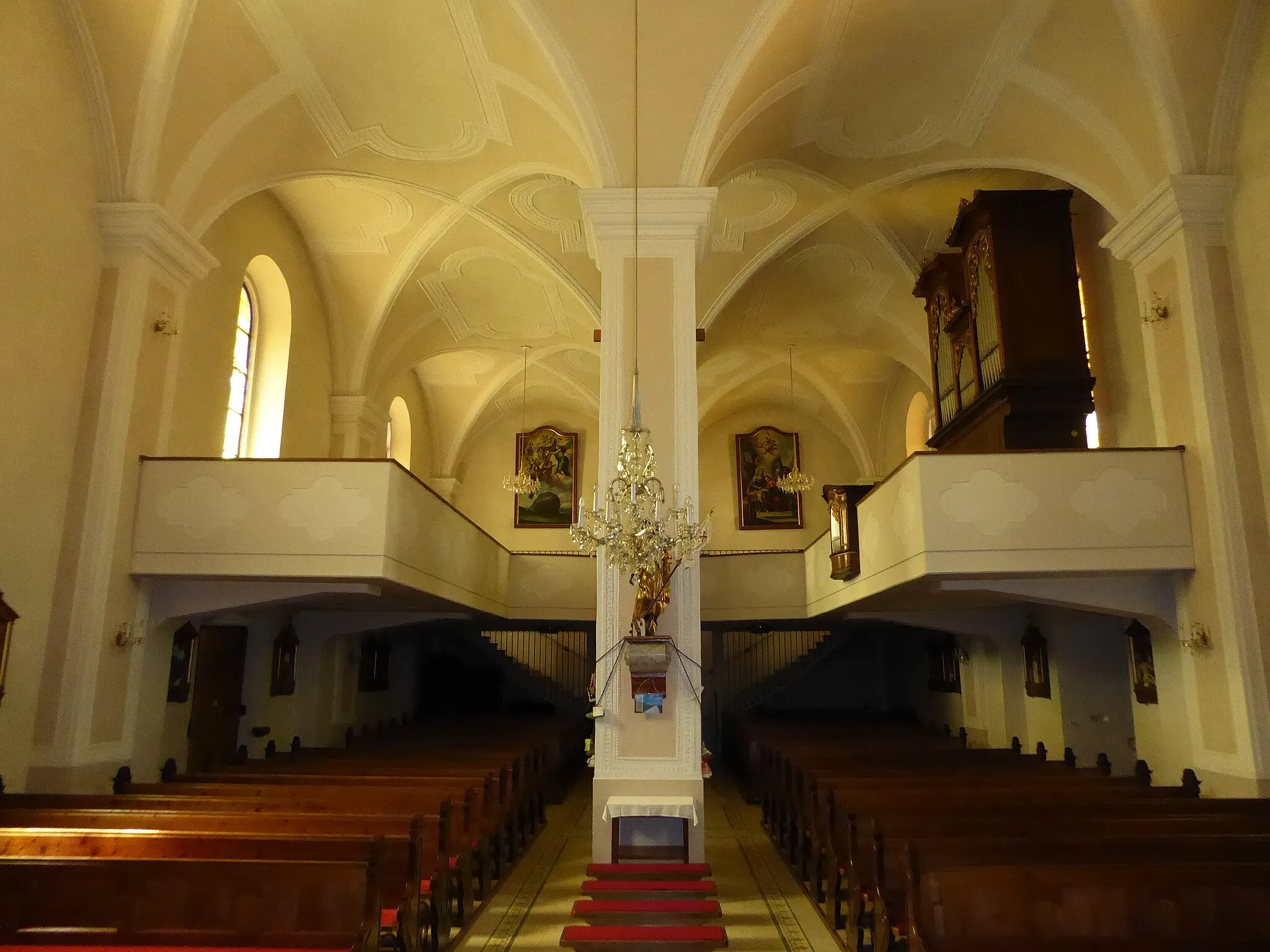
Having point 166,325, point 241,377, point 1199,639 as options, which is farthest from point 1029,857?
point 241,377

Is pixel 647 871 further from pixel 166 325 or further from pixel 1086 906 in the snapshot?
pixel 166 325

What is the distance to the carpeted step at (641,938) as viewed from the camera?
6043mm

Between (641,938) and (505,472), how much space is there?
49.5 feet

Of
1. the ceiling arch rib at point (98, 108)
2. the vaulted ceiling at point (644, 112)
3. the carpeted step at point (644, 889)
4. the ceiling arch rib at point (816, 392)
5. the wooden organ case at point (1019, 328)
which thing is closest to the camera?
the carpeted step at point (644, 889)

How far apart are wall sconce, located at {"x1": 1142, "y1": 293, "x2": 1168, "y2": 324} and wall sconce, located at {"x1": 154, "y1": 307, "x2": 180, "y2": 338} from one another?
986 cm

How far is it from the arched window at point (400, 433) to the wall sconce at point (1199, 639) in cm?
1341

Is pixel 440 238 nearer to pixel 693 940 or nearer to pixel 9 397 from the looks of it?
pixel 9 397

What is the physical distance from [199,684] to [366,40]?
7.44 m

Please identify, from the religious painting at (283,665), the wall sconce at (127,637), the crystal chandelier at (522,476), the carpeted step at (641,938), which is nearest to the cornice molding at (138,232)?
the wall sconce at (127,637)

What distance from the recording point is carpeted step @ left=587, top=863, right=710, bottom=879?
728 cm

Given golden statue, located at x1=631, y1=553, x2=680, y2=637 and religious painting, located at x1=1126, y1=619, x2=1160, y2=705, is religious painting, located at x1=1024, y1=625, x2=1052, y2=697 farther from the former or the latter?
golden statue, located at x1=631, y1=553, x2=680, y2=637

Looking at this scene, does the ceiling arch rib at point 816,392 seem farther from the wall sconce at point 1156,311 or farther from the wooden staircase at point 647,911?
the wooden staircase at point 647,911

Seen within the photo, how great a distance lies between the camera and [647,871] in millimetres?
7332

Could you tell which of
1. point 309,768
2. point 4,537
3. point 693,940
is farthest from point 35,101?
point 693,940
